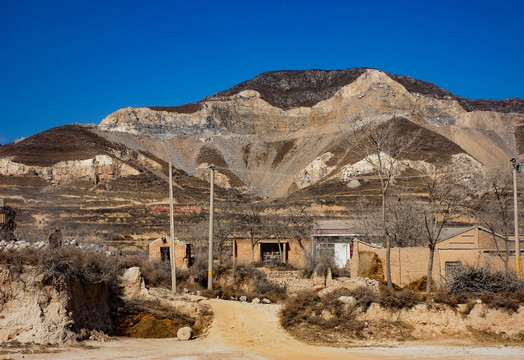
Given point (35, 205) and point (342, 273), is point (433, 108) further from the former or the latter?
point (342, 273)

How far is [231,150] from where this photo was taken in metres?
153

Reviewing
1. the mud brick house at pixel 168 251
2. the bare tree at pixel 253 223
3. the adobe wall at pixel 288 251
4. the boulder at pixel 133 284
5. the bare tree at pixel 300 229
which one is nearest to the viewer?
the boulder at pixel 133 284

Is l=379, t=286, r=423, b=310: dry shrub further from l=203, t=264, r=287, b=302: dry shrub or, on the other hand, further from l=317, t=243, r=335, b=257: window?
l=317, t=243, r=335, b=257: window

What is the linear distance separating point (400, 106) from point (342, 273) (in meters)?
122

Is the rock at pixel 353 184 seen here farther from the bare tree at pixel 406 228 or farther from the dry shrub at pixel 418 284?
the dry shrub at pixel 418 284

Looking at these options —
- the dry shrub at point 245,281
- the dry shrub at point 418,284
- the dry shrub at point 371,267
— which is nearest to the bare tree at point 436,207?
the dry shrub at point 418,284

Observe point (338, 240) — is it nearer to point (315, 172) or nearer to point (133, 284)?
point (133, 284)

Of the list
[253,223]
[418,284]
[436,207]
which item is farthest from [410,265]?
[253,223]

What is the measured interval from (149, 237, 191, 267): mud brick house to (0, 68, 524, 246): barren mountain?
3050cm

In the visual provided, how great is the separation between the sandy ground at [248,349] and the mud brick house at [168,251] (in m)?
14.1

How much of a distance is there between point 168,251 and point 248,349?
20.7m

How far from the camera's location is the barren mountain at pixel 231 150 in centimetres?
9138

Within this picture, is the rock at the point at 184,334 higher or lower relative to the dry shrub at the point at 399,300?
lower

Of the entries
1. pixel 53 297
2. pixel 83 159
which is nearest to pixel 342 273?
pixel 53 297
